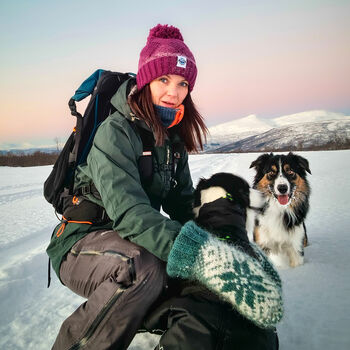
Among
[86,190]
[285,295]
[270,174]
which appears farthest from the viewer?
[270,174]

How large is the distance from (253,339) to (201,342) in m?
0.26

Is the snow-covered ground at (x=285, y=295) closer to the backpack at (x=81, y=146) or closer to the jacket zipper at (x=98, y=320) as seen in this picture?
the jacket zipper at (x=98, y=320)

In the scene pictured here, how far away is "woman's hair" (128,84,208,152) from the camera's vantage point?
1.61 metres

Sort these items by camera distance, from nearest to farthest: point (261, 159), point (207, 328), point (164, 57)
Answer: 1. point (207, 328)
2. point (164, 57)
3. point (261, 159)

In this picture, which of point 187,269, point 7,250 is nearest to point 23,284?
point 7,250

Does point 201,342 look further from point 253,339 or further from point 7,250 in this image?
point 7,250

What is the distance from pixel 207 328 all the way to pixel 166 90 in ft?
4.78

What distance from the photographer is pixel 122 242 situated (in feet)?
4.22

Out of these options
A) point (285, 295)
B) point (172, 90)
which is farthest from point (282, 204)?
point (172, 90)

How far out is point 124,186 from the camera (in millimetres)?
1278

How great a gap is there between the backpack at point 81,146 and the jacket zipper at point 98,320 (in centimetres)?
56

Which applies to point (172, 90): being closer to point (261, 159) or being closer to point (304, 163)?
point (261, 159)

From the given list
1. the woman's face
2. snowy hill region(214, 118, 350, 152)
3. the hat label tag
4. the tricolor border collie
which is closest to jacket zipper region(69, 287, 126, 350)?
the woman's face

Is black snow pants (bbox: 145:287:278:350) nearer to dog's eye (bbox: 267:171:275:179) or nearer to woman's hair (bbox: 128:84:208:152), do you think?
woman's hair (bbox: 128:84:208:152)
